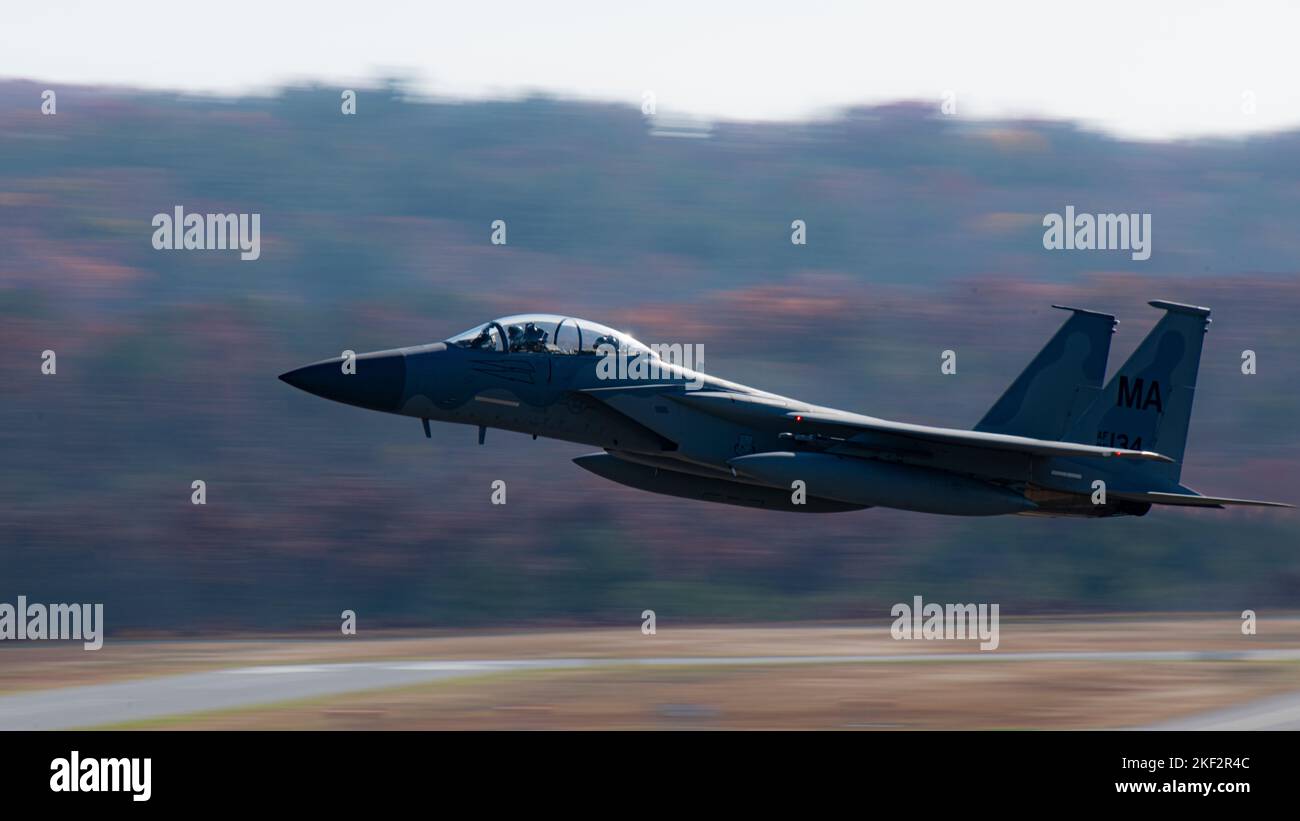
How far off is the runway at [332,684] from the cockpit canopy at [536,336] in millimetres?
6168

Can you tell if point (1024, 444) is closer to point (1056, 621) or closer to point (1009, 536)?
point (1056, 621)

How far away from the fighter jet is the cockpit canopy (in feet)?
0.07

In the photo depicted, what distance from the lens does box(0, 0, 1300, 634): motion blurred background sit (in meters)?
39.5

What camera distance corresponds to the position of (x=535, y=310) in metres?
50.0

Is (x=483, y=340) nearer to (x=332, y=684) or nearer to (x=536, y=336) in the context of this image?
(x=536, y=336)

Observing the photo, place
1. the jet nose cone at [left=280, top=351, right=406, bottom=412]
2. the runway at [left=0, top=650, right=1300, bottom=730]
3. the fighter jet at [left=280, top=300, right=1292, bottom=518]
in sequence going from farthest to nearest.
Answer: the runway at [left=0, top=650, right=1300, bottom=730] → the fighter jet at [left=280, top=300, right=1292, bottom=518] → the jet nose cone at [left=280, top=351, right=406, bottom=412]

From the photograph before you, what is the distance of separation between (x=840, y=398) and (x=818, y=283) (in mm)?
8923

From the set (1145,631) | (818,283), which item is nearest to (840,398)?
(818,283)

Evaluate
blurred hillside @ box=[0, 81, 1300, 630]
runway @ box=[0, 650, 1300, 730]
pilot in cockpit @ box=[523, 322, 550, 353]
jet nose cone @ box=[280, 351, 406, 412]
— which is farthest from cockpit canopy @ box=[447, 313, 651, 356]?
blurred hillside @ box=[0, 81, 1300, 630]

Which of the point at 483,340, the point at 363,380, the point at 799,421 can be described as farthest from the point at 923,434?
the point at 363,380

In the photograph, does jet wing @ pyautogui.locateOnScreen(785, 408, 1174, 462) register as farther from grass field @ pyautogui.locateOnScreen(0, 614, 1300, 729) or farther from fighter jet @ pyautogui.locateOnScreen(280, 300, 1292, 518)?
grass field @ pyautogui.locateOnScreen(0, 614, 1300, 729)

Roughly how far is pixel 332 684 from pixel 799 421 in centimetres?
861

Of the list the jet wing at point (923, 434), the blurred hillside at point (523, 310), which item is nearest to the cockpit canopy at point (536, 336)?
the jet wing at point (923, 434)

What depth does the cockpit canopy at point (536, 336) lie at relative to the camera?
18047 mm
